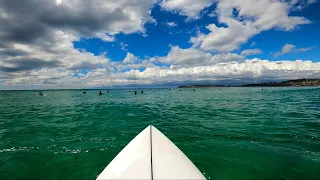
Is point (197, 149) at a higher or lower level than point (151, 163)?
lower

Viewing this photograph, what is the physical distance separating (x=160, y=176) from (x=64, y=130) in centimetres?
1107

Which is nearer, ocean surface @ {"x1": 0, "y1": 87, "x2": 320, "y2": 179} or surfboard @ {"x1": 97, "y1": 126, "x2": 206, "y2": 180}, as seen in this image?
surfboard @ {"x1": 97, "y1": 126, "x2": 206, "y2": 180}

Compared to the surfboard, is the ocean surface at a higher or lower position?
lower

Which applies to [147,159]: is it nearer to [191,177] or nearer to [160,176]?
[160,176]

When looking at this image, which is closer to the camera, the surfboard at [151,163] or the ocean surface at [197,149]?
the surfboard at [151,163]

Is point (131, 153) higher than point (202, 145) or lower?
higher

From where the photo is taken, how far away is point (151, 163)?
493 centimetres

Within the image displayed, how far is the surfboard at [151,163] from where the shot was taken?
4652mm

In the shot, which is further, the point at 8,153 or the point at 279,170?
the point at 8,153

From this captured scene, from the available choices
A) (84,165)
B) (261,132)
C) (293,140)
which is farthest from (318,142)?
(84,165)

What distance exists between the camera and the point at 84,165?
7539 millimetres

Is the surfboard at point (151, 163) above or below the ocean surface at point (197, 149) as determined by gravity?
above

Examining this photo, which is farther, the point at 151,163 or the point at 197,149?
the point at 197,149

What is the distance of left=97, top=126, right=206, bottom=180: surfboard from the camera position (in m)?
4.65
